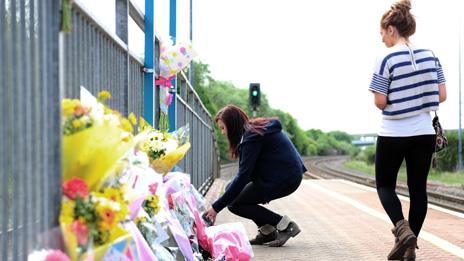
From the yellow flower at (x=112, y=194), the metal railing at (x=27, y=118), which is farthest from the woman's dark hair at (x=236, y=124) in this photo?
the yellow flower at (x=112, y=194)

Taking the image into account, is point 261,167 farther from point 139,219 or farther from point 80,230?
point 80,230

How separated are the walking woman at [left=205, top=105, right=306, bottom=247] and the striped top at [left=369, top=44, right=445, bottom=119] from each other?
141cm

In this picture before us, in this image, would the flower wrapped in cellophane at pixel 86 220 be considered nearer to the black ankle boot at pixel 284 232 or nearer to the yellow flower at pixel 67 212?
the yellow flower at pixel 67 212

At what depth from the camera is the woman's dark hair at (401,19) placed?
5605mm

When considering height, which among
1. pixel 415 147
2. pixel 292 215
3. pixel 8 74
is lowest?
pixel 292 215

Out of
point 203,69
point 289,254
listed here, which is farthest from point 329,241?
point 203,69

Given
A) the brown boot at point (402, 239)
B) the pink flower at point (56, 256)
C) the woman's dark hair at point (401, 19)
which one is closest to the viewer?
the pink flower at point (56, 256)

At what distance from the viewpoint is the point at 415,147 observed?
5.47 m

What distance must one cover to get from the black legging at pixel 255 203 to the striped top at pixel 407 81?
5.43 ft

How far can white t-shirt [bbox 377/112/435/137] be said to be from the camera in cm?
540

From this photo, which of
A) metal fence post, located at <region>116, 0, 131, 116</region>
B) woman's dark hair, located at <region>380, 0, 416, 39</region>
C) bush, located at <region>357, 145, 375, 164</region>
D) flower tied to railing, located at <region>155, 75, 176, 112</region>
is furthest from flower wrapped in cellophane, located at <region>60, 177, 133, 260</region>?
bush, located at <region>357, 145, 375, 164</region>

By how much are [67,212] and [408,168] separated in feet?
11.8

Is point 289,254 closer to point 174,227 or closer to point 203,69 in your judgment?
point 174,227

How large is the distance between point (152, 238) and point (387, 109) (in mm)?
2562
